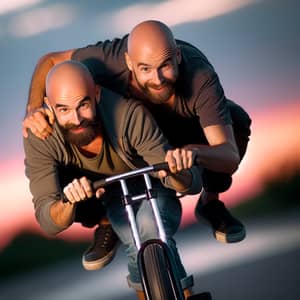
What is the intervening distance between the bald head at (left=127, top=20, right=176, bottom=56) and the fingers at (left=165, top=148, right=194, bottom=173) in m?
0.48

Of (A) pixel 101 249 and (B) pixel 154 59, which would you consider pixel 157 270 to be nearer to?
(B) pixel 154 59

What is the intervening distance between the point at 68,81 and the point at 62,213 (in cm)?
35

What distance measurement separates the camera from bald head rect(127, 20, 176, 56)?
3283 mm

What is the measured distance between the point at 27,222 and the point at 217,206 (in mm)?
1161

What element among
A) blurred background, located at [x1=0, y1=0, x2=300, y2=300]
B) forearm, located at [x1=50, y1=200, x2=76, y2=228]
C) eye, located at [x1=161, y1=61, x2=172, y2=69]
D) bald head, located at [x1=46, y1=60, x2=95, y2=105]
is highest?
blurred background, located at [x1=0, y1=0, x2=300, y2=300]

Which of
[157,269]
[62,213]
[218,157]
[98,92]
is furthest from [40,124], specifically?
[157,269]

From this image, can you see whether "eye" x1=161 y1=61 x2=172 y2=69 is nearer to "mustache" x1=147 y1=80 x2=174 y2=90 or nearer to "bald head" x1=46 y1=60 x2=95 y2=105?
"mustache" x1=147 y1=80 x2=174 y2=90

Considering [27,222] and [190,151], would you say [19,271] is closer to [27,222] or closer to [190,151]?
[27,222]

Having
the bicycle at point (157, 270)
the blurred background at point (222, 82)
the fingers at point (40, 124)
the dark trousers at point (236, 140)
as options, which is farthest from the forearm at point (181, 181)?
the blurred background at point (222, 82)

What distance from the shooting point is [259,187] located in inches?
193

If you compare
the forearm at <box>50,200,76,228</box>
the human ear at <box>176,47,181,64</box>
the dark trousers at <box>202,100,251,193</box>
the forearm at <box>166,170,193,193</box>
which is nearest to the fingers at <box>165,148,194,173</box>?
the forearm at <box>166,170,193,193</box>

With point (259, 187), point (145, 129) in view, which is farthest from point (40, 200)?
point (259, 187)

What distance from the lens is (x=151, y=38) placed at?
3.29m

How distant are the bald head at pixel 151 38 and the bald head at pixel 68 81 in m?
0.20
